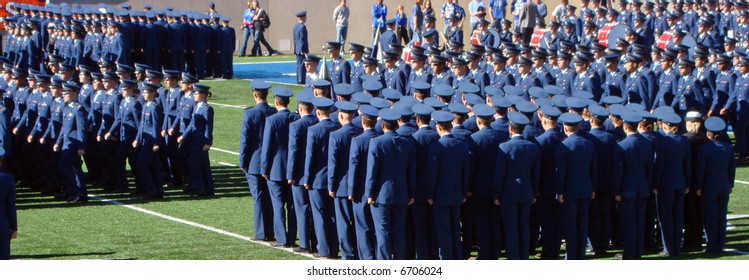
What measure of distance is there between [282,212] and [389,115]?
205 cm

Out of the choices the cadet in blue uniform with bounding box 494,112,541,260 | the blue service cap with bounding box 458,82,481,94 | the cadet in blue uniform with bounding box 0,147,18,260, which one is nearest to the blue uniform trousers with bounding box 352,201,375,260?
the cadet in blue uniform with bounding box 494,112,541,260

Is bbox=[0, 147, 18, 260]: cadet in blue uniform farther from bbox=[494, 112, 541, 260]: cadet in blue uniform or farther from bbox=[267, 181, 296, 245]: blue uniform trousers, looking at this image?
bbox=[494, 112, 541, 260]: cadet in blue uniform

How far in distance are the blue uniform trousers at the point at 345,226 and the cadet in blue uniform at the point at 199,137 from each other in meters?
4.29

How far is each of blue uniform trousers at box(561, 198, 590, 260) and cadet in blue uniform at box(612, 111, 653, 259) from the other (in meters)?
0.39

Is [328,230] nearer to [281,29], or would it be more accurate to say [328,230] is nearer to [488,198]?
[488,198]

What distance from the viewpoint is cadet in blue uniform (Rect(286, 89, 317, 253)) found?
13.1 meters

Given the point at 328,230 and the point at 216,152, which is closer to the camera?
the point at 328,230

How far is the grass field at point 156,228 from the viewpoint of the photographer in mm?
13367

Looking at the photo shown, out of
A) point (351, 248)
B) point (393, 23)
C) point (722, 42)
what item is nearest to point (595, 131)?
point (351, 248)

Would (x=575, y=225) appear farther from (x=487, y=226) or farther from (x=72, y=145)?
(x=72, y=145)

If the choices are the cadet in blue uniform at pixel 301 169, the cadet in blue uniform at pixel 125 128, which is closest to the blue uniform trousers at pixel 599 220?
the cadet in blue uniform at pixel 301 169
